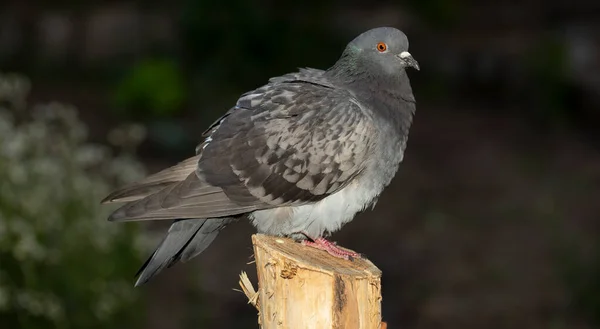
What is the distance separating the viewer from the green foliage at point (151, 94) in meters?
10.1

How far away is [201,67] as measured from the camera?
11320 millimetres

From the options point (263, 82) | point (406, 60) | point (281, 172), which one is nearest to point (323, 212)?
point (281, 172)

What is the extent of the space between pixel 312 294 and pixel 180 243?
1.27 metres

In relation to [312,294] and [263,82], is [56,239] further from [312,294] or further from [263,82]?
[263,82]

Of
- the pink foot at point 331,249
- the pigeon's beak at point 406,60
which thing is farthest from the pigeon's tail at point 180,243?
the pigeon's beak at point 406,60

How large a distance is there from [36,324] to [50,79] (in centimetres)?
556

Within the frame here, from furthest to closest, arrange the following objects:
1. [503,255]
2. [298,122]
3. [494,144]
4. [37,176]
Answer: [494,144]
[503,255]
[37,176]
[298,122]

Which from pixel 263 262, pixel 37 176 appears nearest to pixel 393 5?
pixel 37 176

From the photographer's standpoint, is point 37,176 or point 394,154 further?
point 37,176

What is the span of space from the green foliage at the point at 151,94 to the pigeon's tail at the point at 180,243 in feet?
16.9

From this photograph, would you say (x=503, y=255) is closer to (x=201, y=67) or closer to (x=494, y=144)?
(x=494, y=144)

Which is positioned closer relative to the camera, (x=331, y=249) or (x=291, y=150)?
(x=331, y=249)

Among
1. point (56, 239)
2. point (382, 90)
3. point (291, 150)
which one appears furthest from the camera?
point (56, 239)

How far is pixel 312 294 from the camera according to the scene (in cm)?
382
